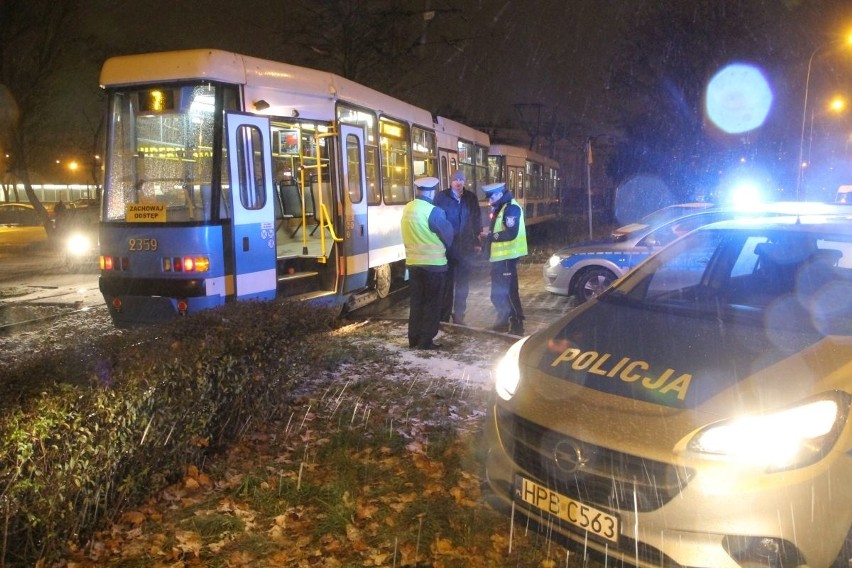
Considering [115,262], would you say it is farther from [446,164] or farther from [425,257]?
[446,164]

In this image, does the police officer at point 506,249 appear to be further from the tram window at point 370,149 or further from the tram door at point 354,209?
the tram window at point 370,149

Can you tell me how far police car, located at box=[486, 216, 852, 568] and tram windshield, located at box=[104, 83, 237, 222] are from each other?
196 inches

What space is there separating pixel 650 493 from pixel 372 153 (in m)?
8.45

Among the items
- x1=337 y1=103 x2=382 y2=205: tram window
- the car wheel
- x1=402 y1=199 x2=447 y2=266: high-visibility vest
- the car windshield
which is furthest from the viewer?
the car wheel

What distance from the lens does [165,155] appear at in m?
7.87

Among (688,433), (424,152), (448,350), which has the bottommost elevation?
(448,350)

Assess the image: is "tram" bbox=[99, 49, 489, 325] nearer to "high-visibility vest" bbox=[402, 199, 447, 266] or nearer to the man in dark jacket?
the man in dark jacket

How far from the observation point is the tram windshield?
7.73 m

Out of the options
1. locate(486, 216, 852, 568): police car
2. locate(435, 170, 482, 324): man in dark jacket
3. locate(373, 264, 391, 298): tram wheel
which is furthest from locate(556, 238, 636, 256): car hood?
locate(486, 216, 852, 568): police car

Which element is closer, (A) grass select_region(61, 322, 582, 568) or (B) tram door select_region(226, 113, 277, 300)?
(A) grass select_region(61, 322, 582, 568)

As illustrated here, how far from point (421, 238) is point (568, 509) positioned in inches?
170

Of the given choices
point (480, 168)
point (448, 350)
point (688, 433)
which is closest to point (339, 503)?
point (688, 433)

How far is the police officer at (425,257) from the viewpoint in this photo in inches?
280

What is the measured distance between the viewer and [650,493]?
112 inches
